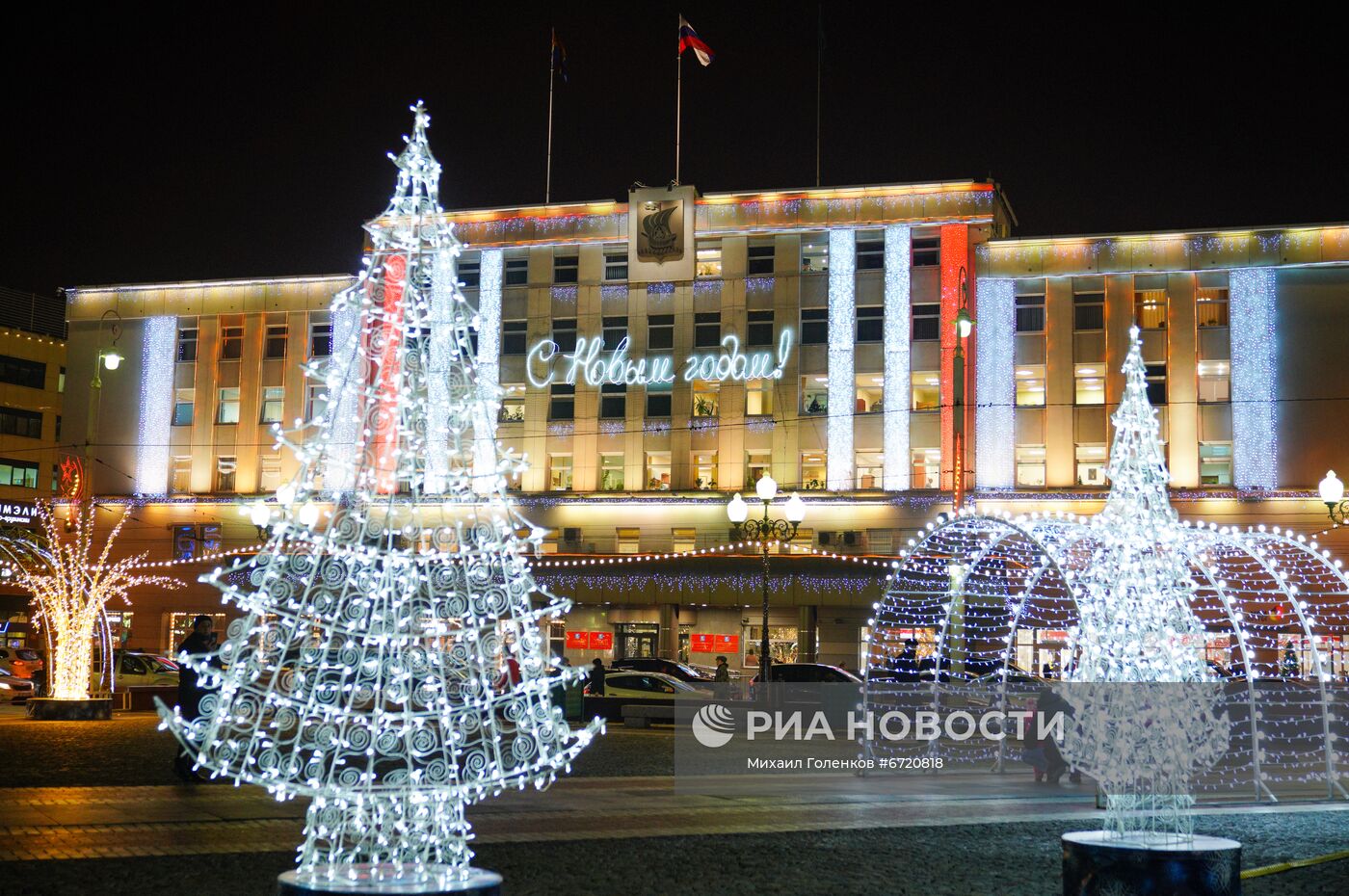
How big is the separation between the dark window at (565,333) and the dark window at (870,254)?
10.5 m

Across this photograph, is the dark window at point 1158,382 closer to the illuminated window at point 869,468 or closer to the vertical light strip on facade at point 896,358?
the vertical light strip on facade at point 896,358

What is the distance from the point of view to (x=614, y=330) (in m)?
52.1

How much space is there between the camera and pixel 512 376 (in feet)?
175

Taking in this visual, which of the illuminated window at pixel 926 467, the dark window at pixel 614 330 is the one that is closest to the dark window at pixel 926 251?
the illuminated window at pixel 926 467

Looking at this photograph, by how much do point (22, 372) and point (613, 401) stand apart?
35590 millimetres

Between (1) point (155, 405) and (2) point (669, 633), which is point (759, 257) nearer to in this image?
(2) point (669, 633)

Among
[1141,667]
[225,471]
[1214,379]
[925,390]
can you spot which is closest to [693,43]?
[925,390]

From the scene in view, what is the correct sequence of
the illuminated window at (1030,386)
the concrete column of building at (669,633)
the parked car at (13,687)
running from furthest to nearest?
the concrete column of building at (669,633), the illuminated window at (1030,386), the parked car at (13,687)

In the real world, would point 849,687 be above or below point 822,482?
below

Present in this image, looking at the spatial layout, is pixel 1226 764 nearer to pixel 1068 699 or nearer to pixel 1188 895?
pixel 1068 699

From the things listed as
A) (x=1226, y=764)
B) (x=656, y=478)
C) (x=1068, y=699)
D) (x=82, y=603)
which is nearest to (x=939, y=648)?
(x=1226, y=764)

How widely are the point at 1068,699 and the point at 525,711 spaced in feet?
17.1

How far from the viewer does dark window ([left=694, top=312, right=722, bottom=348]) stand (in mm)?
51250

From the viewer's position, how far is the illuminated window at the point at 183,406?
5619 cm
